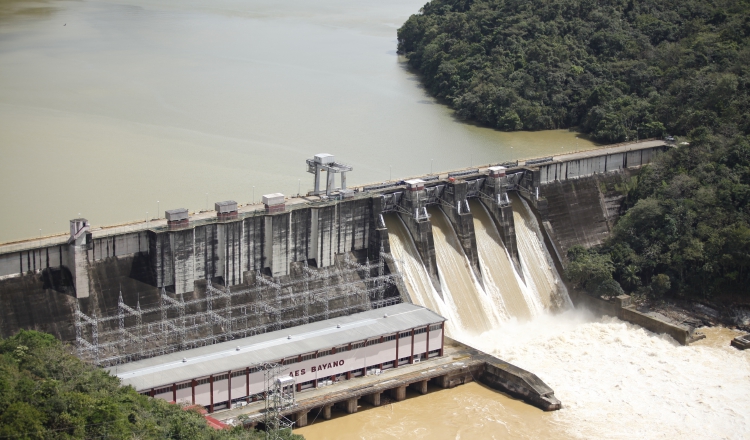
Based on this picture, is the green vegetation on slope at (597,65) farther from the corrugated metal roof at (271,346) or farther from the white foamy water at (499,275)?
the corrugated metal roof at (271,346)

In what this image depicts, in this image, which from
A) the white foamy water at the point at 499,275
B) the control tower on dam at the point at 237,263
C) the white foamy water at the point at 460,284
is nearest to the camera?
the control tower on dam at the point at 237,263

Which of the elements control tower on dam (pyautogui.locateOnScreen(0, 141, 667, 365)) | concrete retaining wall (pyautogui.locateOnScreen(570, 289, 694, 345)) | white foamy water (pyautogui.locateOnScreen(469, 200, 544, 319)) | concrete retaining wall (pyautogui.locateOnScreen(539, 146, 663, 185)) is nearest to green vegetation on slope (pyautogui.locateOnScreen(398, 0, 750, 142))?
concrete retaining wall (pyautogui.locateOnScreen(539, 146, 663, 185))

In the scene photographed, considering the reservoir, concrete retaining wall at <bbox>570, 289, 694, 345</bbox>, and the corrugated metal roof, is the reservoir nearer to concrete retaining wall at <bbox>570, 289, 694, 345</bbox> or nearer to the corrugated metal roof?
concrete retaining wall at <bbox>570, 289, 694, 345</bbox>

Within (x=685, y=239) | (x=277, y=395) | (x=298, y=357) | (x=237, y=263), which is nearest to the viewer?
(x=277, y=395)

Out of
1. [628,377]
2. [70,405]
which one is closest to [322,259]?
[628,377]

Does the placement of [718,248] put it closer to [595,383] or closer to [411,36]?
[595,383]

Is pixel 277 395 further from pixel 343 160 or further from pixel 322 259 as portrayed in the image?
pixel 343 160

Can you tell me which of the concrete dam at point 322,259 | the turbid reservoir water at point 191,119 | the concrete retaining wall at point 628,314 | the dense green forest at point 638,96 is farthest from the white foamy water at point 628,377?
the turbid reservoir water at point 191,119
